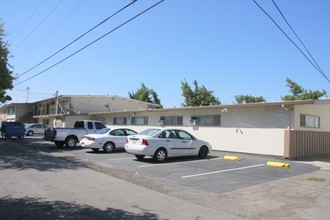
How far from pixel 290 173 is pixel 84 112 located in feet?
124

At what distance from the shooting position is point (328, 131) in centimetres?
2250

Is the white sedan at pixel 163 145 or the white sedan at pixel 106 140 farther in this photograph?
the white sedan at pixel 106 140

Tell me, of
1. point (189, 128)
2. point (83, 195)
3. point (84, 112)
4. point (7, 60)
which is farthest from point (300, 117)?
point (84, 112)

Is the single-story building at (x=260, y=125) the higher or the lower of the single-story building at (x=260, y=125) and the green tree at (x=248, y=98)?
the lower

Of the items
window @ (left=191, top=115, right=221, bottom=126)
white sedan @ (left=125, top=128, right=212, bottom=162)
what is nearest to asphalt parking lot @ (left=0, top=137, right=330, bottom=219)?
white sedan @ (left=125, top=128, right=212, bottom=162)

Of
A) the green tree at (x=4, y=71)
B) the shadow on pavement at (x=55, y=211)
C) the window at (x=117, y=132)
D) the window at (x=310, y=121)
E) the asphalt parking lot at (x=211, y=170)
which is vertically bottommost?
the shadow on pavement at (x=55, y=211)

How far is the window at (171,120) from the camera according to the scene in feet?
85.0

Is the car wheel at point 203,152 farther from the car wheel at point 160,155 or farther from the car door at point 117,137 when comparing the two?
the car door at point 117,137

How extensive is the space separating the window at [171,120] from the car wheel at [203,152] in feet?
24.2

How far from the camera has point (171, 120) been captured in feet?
87.8

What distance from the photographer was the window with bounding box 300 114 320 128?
19484 millimetres

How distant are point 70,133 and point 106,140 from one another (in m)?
5.07

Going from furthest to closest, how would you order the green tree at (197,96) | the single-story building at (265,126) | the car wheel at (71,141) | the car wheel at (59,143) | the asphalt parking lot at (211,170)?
1. the green tree at (197,96)
2. the car wheel at (59,143)
3. the car wheel at (71,141)
4. the single-story building at (265,126)
5. the asphalt parking lot at (211,170)

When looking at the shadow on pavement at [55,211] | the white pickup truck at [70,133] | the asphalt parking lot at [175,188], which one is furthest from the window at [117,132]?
the shadow on pavement at [55,211]
